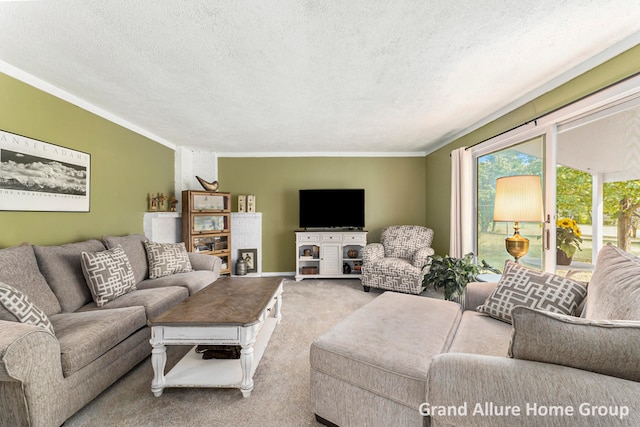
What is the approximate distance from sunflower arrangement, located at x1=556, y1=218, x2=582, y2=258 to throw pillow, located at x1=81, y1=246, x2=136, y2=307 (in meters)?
3.87

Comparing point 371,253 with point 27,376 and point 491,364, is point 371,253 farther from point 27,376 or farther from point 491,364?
point 27,376

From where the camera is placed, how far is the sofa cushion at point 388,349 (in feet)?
4.00

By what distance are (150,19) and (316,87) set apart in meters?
1.27

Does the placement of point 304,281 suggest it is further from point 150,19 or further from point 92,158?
point 150,19

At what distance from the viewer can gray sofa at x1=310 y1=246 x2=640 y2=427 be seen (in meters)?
0.81

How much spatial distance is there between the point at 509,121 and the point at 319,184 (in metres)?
3.01

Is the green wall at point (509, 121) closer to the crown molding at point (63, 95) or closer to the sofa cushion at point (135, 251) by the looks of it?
the sofa cushion at point (135, 251)

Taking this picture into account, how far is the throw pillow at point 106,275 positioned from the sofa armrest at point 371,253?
2.88 metres

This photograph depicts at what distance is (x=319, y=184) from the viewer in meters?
4.98

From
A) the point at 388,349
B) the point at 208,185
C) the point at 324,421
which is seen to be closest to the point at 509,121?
the point at 388,349

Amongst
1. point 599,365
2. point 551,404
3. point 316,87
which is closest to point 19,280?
point 316,87

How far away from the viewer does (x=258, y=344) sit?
2.07 metres

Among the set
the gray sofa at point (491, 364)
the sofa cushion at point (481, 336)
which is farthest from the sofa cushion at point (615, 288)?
the sofa cushion at point (481, 336)

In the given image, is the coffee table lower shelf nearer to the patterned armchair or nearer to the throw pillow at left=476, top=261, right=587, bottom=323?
the throw pillow at left=476, top=261, right=587, bottom=323
